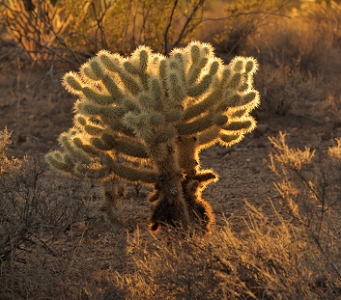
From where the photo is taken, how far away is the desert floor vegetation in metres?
3.89

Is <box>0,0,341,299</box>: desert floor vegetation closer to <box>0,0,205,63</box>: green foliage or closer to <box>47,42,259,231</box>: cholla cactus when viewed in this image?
<box>0,0,205,63</box>: green foliage

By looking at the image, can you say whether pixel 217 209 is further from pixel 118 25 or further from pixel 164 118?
pixel 118 25

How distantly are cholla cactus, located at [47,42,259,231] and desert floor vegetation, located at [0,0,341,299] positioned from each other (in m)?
0.29

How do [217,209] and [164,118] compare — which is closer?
[164,118]

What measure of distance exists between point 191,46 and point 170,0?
16.7ft

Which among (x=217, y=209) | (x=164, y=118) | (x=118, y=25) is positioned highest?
(x=164, y=118)

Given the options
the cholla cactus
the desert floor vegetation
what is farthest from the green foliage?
the cholla cactus

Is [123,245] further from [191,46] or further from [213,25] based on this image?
[213,25]

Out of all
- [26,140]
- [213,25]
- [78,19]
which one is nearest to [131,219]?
[26,140]

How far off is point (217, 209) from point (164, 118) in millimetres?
1523

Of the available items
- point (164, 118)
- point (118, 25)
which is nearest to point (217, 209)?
point (164, 118)

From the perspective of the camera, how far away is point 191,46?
5430 millimetres

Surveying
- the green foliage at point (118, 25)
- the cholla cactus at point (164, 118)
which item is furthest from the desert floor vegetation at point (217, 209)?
the cholla cactus at point (164, 118)

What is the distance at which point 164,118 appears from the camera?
16.9 feet
